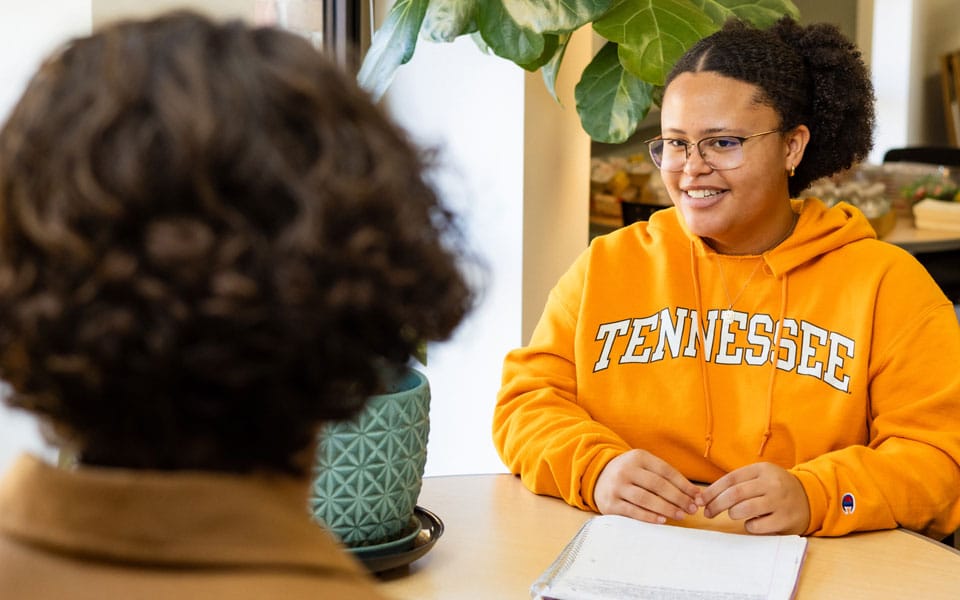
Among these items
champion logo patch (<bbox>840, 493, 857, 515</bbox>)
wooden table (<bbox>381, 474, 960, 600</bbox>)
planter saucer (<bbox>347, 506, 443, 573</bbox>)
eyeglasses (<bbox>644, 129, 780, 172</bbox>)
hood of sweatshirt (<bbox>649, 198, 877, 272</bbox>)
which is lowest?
wooden table (<bbox>381, 474, 960, 600</bbox>)

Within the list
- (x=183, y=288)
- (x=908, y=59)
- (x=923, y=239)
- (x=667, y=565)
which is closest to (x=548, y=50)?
(x=667, y=565)

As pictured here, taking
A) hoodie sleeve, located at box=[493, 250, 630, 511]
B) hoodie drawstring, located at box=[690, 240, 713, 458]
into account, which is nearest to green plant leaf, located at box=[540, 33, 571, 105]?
hoodie sleeve, located at box=[493, 250, 630, 511]

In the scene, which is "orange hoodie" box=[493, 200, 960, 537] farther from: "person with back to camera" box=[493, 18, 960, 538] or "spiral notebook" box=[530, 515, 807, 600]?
"spiral notebook" box=[530, 515, 807, 600]

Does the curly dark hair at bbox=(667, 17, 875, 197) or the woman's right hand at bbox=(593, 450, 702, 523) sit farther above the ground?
the curly dark hair at bbox=(667, 17, 875, 197)

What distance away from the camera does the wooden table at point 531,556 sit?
130cm

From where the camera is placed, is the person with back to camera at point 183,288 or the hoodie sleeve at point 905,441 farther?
the hoodie sleeve at point 905,441

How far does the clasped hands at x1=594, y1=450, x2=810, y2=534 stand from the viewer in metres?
1.47

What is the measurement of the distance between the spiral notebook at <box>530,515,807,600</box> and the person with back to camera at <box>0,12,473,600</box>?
676mm

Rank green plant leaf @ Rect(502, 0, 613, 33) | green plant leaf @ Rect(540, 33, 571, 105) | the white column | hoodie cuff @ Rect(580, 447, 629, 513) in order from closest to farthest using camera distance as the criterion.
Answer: hoodie cuff @ Rect(580, 447, 629, 513) < green plant leaf @ Rect(502, 0, 613, 33) < green plant leaf @ Rect(540, 33, 571, 105) < the white column

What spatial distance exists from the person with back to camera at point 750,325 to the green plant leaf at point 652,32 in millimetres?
105

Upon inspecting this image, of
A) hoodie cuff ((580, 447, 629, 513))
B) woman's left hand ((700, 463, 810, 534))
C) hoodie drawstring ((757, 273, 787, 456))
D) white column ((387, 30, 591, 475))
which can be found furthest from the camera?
white column ((387, 30, 591, 475))

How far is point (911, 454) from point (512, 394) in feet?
Answer: 1.89

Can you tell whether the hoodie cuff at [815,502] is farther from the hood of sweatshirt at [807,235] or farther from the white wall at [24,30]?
the white wall at [24,30]

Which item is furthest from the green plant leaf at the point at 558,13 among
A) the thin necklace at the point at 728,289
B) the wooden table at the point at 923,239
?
the wooden table at the point at 923,239
